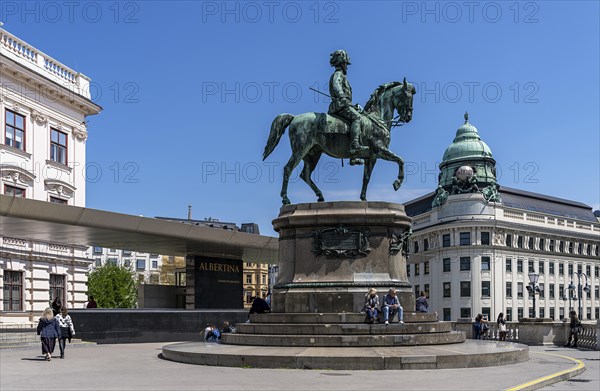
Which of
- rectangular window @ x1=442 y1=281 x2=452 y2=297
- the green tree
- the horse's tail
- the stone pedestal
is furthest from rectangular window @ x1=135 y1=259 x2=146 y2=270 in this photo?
the stone pedestal

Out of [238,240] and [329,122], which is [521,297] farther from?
[329,122]

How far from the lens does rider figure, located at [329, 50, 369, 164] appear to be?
22875mm

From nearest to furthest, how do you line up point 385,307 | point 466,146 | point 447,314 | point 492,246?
point 385,307 < point 492,246 < point 447,314 < point 466,146

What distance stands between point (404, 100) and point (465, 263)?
78424mm

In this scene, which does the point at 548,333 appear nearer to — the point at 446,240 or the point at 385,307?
the point at 385,307

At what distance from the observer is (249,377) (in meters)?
15.1

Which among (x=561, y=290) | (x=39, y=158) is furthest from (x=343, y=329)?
(x=561, y=290)

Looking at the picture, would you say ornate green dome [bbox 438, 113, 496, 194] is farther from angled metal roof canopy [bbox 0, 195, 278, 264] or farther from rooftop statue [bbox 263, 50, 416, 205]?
rooftop statue [bbox 263, 50, 416, 205]

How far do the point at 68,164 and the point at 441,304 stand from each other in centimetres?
6262

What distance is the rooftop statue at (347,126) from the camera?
23.1 metres

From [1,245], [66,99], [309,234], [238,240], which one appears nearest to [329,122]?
[309,234]

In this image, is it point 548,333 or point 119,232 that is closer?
point 119,232

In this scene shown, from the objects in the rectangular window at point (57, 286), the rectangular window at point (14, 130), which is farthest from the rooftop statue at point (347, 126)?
the rectangular window at point (57, 286)

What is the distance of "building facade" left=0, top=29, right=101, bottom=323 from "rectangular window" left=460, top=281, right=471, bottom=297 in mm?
58776
